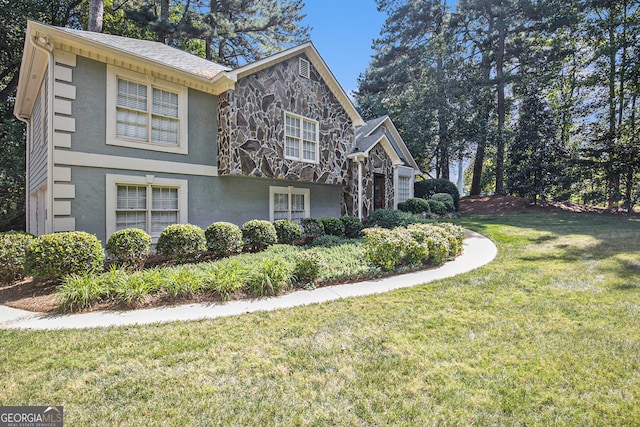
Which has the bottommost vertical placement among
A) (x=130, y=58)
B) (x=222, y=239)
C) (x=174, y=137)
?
(x=222, y=239)

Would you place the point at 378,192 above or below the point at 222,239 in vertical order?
above

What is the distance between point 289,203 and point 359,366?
8986mm

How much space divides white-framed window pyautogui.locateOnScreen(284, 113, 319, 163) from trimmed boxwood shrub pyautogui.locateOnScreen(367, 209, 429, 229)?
11.1 feet

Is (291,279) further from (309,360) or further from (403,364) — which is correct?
(403,364)

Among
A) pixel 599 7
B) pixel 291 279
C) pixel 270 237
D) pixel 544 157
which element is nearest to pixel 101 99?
pixel 270 237

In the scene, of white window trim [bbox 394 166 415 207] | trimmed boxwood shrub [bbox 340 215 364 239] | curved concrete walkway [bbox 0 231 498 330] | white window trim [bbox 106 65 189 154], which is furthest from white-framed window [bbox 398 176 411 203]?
white window trim [bbox 106 65 189 154]

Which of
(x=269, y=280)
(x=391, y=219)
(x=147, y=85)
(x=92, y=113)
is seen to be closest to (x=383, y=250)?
(x=269, y=280)

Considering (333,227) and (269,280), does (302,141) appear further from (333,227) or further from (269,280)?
(269,280)

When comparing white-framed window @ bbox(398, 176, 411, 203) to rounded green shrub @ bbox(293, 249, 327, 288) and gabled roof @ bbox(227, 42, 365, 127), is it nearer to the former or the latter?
gabled roof @ bbox(227, 42, 365, 127)

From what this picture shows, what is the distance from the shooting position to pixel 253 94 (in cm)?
967

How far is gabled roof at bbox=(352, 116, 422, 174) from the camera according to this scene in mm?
13603

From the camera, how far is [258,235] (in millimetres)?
8352

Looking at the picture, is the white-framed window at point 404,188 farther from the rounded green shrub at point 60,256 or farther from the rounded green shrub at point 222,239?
the rounded green shrub at point 60,256

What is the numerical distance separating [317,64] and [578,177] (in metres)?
17.8
